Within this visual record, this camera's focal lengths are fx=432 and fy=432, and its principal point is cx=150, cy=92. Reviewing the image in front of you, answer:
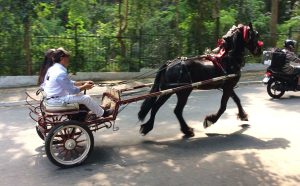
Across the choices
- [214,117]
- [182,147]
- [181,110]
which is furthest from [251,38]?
[182,147]

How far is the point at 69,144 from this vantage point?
6688 mm

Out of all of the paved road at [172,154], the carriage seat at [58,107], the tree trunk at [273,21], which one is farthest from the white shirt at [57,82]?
the tree trunk at [273,21]

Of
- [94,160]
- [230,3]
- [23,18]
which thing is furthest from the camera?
[230,3]

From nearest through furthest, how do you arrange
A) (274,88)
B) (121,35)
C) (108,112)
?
(108,112)
(274,88)
(121,35)

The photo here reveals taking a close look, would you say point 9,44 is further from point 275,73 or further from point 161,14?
point 275,73

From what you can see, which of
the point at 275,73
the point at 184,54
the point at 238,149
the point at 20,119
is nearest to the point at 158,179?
the point at 238,149

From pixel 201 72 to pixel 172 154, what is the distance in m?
1.80

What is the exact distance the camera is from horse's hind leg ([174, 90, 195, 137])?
8.02 metres

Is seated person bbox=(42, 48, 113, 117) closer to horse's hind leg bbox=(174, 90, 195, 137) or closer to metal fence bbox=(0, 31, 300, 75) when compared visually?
horse's hind leg bbox=(174, 90, 195, 137)

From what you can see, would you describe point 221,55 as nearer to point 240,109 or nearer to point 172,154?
point 240,109

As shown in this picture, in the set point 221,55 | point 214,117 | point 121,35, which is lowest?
point 214,117

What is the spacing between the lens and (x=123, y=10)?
17.4 meters

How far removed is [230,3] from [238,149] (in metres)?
15.1

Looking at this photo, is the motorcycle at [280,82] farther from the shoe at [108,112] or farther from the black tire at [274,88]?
the shoe at [108,112]
